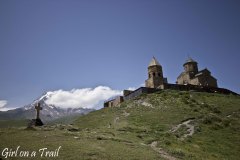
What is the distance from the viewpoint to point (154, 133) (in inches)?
1078

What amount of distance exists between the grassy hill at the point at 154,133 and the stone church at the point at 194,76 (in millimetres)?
15866

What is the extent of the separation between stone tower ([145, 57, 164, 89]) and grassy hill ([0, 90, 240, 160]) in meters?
8.78

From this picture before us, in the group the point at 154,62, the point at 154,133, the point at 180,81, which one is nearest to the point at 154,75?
the point at 154,62

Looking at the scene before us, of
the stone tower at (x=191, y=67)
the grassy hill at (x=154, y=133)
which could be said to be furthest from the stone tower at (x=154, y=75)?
the stone tower at (x=191, y=67)

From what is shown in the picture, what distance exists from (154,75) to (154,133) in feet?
116

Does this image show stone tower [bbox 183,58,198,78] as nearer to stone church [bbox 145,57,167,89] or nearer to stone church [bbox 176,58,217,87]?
stone church [bbox 176,58,217,87]

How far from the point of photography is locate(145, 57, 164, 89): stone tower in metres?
59.8

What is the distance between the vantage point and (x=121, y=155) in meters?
14.4

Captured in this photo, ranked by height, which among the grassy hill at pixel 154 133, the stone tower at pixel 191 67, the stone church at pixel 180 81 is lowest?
the grassy hill at pixel 154 133

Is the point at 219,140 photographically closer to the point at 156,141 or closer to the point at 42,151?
the point at 156,141

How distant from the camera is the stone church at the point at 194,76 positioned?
6519cm

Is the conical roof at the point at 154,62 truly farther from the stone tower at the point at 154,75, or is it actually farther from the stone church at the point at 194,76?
the stone church at the point at 194,76

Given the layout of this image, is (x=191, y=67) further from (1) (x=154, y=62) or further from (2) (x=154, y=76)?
(2) (x=154, y=76)

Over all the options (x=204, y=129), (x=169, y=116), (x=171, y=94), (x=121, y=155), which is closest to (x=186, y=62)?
(x=171, y=94)
